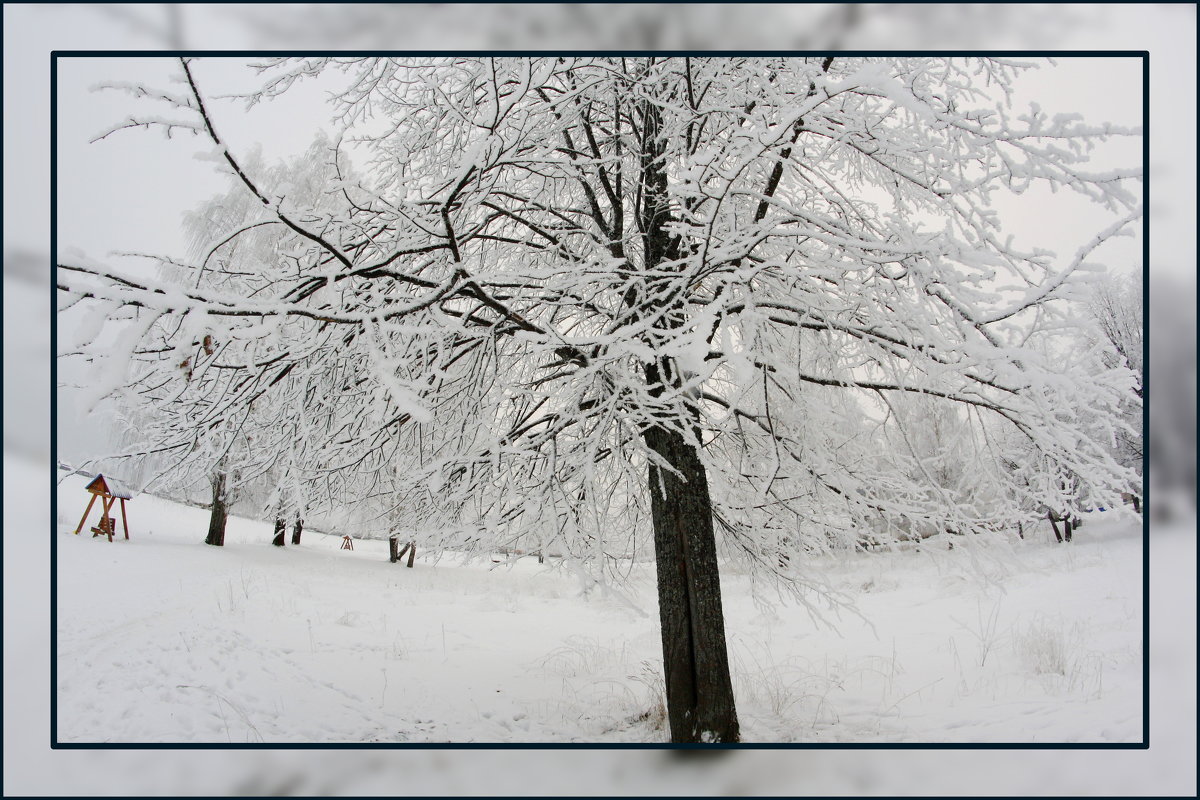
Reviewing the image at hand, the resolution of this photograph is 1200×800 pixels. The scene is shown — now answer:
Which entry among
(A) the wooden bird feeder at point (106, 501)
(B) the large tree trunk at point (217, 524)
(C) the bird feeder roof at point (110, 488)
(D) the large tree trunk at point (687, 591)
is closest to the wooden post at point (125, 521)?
(A) the wooden bird feeder at point (106, 501)

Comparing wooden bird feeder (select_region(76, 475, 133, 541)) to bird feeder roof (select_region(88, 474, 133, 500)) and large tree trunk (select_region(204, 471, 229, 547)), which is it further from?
large tree trunk (select_region(204, 471, 229, 547))

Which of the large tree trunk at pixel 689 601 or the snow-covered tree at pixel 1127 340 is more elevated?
the snow-covered tree at pixel 1127 340

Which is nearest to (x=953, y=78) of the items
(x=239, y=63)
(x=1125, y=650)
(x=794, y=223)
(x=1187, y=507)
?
(x=794, y=223)

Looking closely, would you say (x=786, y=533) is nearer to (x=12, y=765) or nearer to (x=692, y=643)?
(x=692, y=643)

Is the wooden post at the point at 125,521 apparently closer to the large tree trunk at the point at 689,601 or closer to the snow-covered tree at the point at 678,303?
the snow-covered tree at the point at 678,303

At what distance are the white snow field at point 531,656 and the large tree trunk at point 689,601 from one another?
0.77ft

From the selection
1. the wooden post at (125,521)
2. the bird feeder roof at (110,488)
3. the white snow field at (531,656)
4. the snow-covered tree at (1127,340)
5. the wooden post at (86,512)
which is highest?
the snow-covered tree at (1127,340)

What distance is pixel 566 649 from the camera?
155 inches

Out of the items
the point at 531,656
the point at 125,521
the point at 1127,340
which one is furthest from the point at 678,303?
the point at 125,521

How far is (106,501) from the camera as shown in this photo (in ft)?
10.9

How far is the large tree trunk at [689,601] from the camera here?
9.24ft

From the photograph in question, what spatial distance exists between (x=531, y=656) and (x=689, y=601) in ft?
5.28

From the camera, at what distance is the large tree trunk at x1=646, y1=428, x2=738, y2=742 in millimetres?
2816

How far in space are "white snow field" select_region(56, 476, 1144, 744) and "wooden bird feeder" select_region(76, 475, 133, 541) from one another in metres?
0.09
